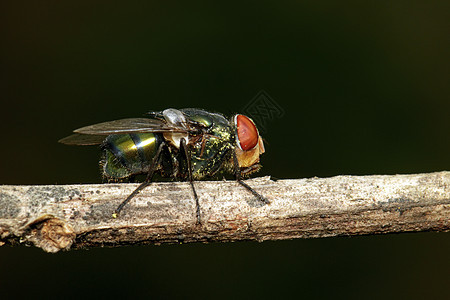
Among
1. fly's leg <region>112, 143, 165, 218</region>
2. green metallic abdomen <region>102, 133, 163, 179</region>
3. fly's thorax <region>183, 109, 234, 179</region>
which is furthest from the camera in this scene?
fly's thorax <region>183, 109, 234, 179</region>

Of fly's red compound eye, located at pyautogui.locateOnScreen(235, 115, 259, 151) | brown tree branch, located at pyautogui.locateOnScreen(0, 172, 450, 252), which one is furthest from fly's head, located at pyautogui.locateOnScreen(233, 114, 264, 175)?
brown tree branch, located at pyautogui.locateOnScreen(0, 172, 450, 252)

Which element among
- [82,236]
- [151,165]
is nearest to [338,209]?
[151,165]

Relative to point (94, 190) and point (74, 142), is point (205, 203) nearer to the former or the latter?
point (94, 190)

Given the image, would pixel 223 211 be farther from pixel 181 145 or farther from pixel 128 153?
pixel 128 153

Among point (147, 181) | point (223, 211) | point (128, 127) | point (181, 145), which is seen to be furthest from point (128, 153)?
point (223, 211)

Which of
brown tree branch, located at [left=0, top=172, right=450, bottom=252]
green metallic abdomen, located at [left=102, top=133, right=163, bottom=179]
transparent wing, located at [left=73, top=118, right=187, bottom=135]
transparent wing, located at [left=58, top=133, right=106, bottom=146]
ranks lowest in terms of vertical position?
brown tree branch, located at [left=0, top=172, right=450, bottom=252]

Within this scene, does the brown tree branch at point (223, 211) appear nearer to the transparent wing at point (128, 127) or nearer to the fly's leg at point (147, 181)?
the fly's leg at point (147, 181)

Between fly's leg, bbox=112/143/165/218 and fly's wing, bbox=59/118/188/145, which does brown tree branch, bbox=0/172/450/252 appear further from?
fly's wing, bbox=59/118/188/145

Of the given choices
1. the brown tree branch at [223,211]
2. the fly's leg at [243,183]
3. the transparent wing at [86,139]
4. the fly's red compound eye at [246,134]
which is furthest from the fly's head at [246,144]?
the transparent wing at [86,139]
